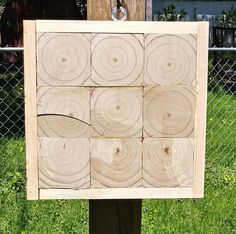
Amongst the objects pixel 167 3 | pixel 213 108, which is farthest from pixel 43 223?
pixel 167 3

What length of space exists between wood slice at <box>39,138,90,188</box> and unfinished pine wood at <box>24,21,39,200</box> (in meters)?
0.02

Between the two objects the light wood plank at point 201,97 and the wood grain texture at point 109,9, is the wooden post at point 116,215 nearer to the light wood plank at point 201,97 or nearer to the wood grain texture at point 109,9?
the wood grain texture at point 109,9

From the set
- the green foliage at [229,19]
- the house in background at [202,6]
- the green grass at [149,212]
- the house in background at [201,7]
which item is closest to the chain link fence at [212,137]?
the green grass at [149,212]

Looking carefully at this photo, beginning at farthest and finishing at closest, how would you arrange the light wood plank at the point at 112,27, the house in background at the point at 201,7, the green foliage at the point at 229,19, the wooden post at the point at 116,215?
the house in background at the point at 201,7
the green foliage at the point at 229,19
the wooden post at the point at 116,215
the light wood plank at the point at 112,27

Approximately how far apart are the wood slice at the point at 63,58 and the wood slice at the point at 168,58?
0.18 meters

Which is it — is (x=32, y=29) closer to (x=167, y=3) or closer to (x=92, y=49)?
(x=92, y=49)

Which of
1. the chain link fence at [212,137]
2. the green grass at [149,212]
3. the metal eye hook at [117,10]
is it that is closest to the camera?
the metal eye hook at [117,10]

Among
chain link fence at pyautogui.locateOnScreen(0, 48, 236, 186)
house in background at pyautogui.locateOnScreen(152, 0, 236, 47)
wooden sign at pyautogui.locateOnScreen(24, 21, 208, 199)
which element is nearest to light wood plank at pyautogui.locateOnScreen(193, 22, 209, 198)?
wooden sign at pyautogui.locateOnScreen(24, 21, 208, 199)

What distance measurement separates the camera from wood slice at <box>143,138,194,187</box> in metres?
1.62

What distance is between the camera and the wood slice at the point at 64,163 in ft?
5.24

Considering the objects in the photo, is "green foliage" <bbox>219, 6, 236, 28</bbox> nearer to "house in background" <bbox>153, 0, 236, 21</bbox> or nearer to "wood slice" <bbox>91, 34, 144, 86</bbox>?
"house in background" <bbox>153, 0, 236, 21</bbox>

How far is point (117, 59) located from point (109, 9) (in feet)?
0.78

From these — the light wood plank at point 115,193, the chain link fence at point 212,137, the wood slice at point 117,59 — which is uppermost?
the wood slice at point 117,59

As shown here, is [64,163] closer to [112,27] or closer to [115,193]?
[115,193]
